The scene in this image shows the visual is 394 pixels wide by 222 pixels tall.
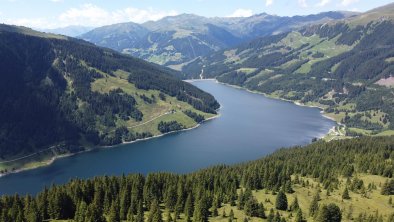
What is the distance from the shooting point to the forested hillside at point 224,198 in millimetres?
130125

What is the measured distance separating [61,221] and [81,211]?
1048cm

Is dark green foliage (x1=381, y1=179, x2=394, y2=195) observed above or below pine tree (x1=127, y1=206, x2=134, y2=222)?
above

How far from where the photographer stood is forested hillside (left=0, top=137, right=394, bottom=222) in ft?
427

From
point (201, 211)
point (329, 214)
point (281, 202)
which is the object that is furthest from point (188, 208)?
point (329, 214)

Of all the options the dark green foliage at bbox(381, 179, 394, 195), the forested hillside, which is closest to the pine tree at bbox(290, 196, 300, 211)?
the forested hillside

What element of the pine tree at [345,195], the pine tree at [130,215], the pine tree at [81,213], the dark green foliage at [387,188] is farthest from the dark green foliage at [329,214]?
the pine tree at [81,213]

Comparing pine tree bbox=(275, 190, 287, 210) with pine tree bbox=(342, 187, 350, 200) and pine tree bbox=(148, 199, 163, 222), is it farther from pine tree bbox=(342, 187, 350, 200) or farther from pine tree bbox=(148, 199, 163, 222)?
pine tree bbox=(148, 199, 163, 222)

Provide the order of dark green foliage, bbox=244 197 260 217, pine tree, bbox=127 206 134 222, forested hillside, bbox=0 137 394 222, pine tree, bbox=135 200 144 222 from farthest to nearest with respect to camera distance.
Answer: dark green foliage, bbox=244 197 260 217
forested hillside, bbox=0 137 394 222
pine tree, bbox=127 206 134 222
pine tree, bbox=135 200 144 222

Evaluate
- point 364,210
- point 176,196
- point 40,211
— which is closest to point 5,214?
point 40,211

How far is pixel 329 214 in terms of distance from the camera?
5059 inches

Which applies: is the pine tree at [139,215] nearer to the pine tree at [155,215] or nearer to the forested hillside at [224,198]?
the forested hillside at [224,198]

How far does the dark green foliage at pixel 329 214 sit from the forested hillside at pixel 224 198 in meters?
0.30

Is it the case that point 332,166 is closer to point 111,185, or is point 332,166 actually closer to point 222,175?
point 222,175

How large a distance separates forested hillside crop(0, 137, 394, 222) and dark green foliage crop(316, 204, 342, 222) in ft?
0.97
